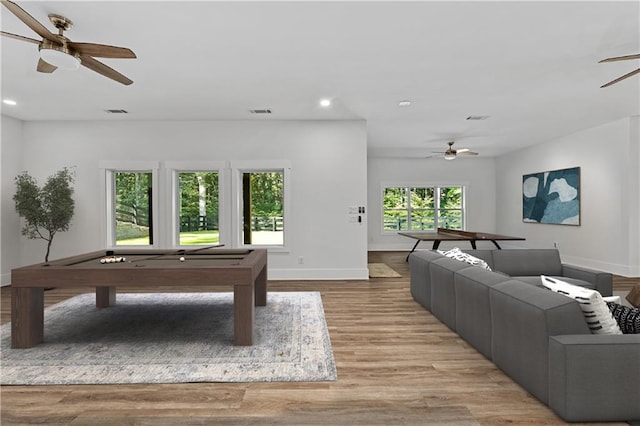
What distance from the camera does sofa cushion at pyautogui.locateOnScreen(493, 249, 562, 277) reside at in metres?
4.40

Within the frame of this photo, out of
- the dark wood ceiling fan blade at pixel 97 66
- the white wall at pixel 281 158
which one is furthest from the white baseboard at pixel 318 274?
the dark wood ceiling fan blade at pixel 97 66

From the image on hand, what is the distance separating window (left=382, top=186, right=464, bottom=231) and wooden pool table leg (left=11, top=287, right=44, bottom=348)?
9.01 metres

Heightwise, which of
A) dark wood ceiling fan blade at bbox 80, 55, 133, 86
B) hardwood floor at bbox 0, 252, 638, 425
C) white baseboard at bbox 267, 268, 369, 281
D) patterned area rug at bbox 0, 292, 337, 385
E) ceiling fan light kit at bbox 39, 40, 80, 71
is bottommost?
hardwood floor at bbox 0, 252, 638, 425

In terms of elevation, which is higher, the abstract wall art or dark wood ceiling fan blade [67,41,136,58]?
dark wood ceiling fan blade [67,41,136,58]

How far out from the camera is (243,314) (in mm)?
2961

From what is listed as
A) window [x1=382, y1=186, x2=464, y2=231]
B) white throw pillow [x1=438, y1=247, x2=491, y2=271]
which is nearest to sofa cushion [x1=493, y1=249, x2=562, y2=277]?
white throw pillow [x1=438, y1=247, x2=491, y2=271]

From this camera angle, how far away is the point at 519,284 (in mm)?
2480

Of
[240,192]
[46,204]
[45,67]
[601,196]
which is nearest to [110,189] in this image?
[46,204]

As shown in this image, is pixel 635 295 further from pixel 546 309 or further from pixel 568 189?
pixel 568 189

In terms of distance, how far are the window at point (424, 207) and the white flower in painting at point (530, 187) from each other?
2.01 meters

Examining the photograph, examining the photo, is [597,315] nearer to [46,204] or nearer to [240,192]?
[240,192]

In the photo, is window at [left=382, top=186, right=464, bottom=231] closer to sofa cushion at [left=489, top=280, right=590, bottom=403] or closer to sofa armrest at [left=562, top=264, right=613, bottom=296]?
sofa armrest at [left=562, top=264, right=613, bottom=296]

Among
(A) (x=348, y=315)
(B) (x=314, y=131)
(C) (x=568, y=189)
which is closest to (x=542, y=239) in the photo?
(C) (x=568, y=189)

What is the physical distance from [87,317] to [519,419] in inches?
160
